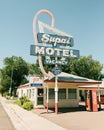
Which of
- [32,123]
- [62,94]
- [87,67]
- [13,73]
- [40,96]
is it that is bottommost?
[32,123]

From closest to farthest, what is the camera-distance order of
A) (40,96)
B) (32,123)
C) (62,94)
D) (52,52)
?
(32,123), (52,52), (62,94), (40,96)

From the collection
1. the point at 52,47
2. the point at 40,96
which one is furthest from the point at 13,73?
the point at 52,47

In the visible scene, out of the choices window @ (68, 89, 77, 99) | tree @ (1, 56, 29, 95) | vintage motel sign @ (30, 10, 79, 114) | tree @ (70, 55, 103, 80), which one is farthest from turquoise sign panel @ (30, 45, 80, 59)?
tree @ (1, 56, 29, 95)

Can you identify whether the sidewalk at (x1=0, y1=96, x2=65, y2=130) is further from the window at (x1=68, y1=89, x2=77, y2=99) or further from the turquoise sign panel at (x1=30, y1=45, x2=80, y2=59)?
the window at (x1=68, y1=89, x2=77, y2=99)

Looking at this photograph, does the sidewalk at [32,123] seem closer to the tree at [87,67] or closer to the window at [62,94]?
the window at [62,94]

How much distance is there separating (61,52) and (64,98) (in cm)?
806

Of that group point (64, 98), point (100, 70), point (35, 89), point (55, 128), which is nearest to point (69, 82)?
point (64, 98)

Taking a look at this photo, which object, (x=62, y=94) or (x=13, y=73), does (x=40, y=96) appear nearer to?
(x=62, y=94)

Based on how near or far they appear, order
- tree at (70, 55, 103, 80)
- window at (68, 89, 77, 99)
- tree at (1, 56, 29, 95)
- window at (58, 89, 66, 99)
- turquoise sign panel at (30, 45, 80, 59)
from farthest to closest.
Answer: tree at (1, 56, 29, 95)
tree at (70, 55, 103, 80)
window at (68, 89, 77, 99)
window at (58, 89, 66, 99)
turquoise sign panel at (30, 45, 80, 59)

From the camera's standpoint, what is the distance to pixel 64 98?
94.0 feet

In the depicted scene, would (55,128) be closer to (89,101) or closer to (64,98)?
Answer: (89,101)

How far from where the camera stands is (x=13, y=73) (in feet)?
278

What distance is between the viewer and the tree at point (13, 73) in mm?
82250

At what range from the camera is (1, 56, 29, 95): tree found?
82.2 meters
